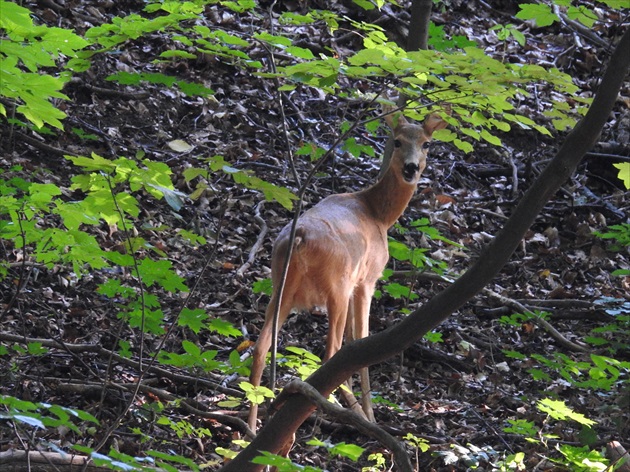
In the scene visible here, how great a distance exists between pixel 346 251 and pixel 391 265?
2.65 meters

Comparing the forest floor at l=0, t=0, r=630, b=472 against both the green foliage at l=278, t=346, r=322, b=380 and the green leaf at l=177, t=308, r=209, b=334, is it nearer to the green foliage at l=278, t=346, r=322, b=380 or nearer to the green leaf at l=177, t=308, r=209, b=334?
the green foliage at l=278, t=346, r=322, b=380

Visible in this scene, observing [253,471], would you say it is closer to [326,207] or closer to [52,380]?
[52,380]

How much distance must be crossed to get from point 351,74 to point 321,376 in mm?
1365

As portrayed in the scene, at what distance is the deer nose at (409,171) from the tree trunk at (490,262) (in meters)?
3.19

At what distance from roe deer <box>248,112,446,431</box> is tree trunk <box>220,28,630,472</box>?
1689 millimetres

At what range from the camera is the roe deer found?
5.45m

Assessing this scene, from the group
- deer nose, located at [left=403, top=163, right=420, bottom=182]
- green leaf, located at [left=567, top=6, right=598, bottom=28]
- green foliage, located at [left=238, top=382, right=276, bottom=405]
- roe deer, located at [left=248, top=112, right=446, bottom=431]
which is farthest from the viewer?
deer nose, located at [left=403, top=163, right=420, bottom=182]

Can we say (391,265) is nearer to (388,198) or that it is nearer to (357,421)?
(388,198)

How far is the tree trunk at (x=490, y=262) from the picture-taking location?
9.90 ft

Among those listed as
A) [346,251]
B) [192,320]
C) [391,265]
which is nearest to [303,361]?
[192,320]

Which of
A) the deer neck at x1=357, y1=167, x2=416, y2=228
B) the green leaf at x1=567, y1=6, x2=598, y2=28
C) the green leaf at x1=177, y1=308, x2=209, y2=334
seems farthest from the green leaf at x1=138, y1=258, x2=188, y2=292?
the green leaf at x1=567, y1=6, x2=598, y2=28

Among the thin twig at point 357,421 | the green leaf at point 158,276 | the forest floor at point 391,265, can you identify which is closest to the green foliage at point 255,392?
the forest floor at point 391,265

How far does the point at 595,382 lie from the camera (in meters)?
5.32

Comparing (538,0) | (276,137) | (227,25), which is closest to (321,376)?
(276,137)
